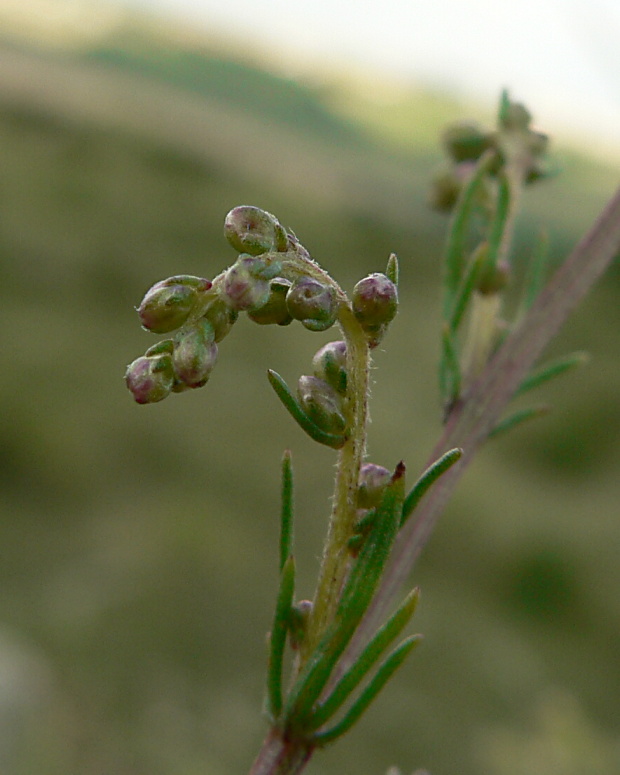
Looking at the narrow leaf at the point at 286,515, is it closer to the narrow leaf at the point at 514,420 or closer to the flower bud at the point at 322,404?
the flower bud at the point at 322,404

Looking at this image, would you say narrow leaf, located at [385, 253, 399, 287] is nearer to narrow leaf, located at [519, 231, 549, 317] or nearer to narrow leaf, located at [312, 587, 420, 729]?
narrow leaf, located at [312, 587, 420, 729]

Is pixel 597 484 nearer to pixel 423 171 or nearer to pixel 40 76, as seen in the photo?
pixel 423 171

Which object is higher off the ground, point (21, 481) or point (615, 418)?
point (615, 418)

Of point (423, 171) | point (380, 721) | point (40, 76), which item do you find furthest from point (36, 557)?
point (423, 171)

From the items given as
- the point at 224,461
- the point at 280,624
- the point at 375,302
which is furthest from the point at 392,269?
the point at 224,461

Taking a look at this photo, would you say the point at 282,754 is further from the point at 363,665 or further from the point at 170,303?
the point at 170,303

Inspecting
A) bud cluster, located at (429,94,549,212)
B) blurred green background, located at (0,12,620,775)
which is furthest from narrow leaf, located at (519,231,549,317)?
blurred green background, located at (0,12,620,775)

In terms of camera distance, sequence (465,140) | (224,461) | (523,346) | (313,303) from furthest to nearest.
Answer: (224,461), (465,140), (523,346), (313,303)
